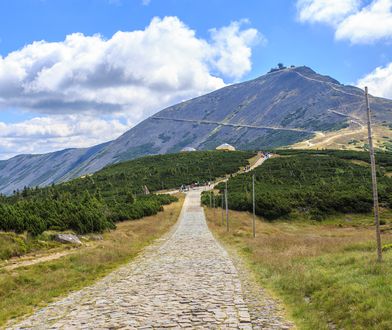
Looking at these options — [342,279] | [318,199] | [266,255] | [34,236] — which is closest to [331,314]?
[342,279]

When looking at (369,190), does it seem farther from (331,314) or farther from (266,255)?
(331,314)

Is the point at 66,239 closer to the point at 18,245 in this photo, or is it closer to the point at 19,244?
the point at 19,244

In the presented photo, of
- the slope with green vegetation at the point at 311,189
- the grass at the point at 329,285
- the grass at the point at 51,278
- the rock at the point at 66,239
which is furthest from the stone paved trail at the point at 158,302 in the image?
the slope with green vegetation at the point at 311,189

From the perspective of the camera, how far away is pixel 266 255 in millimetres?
22312

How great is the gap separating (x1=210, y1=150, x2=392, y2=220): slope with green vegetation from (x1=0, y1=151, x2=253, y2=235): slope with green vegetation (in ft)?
52.9

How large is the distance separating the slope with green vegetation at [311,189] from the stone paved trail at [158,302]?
4552 centimetres

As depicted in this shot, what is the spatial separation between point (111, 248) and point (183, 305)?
16.1m

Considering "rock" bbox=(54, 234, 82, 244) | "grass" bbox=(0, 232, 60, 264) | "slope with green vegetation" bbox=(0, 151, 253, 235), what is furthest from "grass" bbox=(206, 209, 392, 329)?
"slope with green vegetation" bbox=(0, 151, 253, 235)

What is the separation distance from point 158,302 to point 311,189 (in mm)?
67715

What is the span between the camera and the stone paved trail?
10352 millimetres

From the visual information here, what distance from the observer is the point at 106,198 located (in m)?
80.8

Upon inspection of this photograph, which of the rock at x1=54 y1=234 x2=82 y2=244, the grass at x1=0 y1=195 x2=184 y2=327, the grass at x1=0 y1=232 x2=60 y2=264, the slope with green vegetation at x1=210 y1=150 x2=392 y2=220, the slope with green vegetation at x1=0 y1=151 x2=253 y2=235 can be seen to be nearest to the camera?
the grass at x1=0 y1=195 x2=184 y2=327

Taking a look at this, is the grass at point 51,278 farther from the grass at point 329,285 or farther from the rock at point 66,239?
the grass at point 329,285

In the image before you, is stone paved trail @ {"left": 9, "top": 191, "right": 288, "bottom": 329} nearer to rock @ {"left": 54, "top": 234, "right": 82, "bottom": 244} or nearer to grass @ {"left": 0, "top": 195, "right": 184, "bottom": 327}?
grass @ {"left": 0, "top": 195, "right": 184, "bottom": 327}
